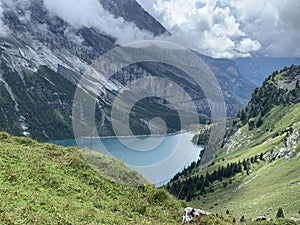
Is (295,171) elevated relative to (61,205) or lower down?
elevated

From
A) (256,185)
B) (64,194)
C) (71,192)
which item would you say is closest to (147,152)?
(71,192)

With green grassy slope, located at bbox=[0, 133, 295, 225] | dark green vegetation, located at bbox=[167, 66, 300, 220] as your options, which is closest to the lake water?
green grassy slope, located at bbox=[0, 133, 295, 225]

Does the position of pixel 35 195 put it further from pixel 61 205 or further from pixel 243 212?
pixel 243 212

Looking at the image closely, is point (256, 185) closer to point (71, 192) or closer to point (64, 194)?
point (71, 192)

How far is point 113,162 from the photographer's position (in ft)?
105

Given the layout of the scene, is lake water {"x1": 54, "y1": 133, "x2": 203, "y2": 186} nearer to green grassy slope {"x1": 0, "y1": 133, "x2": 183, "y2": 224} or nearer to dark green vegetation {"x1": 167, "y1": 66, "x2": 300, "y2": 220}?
green grassy slope {"x1": 0, "y1": 133, "x2": 183, "y2": 224}

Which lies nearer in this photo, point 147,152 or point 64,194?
point 64,194

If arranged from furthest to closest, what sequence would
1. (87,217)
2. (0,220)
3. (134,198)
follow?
(134,198), (87,217), (0,220)

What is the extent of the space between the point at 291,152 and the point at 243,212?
61516mm

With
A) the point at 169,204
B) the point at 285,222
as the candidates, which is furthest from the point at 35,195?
the point at 285,222

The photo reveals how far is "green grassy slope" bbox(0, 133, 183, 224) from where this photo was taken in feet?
59.5

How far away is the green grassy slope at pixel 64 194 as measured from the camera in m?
18.1

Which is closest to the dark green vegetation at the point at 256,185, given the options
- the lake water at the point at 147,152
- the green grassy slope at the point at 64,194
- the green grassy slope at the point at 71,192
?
the lake water at the point at 147,152

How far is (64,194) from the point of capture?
22922 mm
